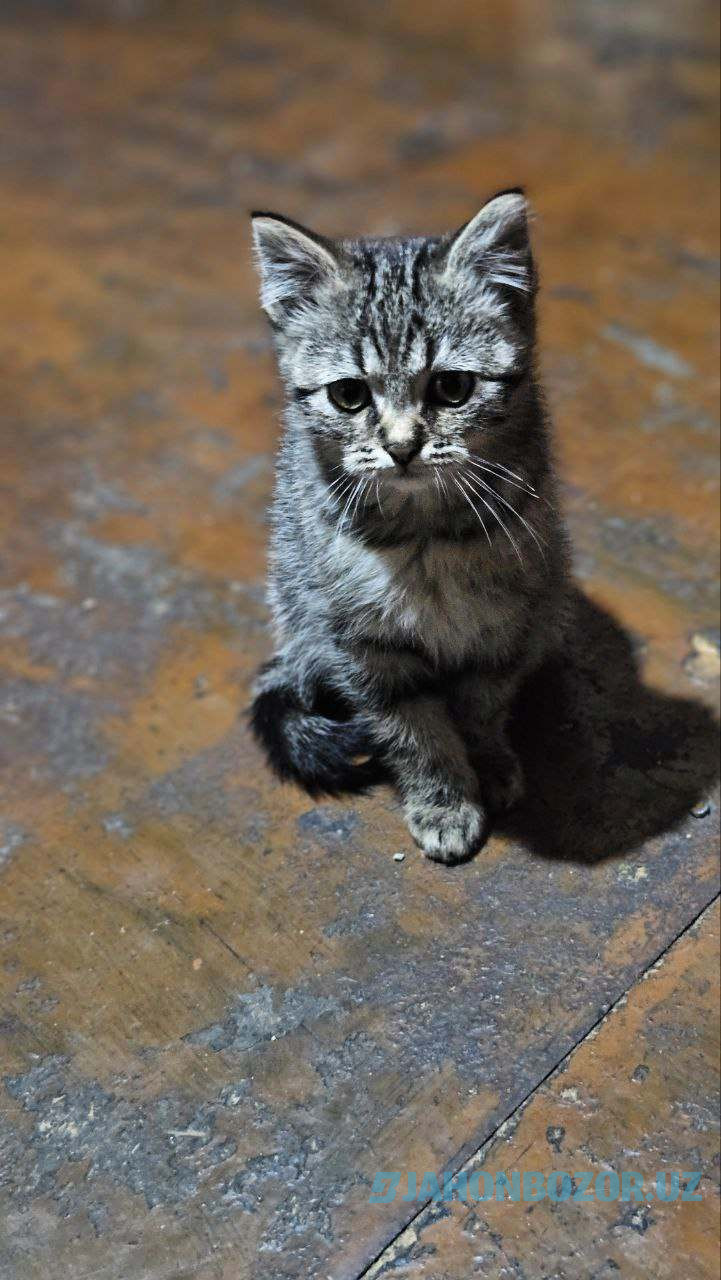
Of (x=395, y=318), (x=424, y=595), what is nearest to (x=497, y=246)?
(x=395, y=318)

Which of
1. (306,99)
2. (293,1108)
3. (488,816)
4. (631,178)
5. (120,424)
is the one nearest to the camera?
(293,1108)

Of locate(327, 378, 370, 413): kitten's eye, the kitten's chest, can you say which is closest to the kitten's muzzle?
locate(327, 378, 370, 413): kitten's eye

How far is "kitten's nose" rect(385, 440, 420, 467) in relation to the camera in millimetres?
1688

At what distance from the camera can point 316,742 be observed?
6.90 ft

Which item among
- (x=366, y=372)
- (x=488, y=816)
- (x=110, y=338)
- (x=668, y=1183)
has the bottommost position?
(x=668, y=1183)

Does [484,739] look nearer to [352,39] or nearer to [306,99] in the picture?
[306,99]

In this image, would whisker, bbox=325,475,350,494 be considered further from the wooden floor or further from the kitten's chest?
the wooden floor

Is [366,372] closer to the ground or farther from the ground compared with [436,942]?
farther from the ground

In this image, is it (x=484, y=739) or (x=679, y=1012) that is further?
(x=484, y=739)

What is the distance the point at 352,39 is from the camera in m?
5.26

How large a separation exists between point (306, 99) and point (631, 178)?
1.53m

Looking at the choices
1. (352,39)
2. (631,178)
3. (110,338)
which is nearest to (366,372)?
(110,338)

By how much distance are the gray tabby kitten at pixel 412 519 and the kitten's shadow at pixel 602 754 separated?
87 mm

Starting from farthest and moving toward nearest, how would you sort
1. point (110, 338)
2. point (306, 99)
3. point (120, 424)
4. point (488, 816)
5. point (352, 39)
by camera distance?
point (352, 39) < point (306, 99) < point (110, 338) < point (120, 424) < point (488, 816)
